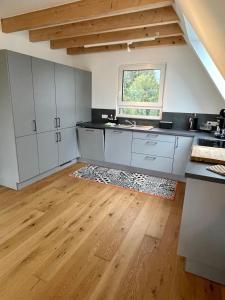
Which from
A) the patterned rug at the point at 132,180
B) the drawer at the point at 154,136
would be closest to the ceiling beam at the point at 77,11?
the drawer at the point at 154,136

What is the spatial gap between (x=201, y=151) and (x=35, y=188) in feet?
8.13

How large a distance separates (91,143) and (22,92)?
1619 millimetres

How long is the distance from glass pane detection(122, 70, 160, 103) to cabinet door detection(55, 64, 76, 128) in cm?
110

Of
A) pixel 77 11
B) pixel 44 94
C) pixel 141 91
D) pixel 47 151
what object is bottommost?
pixel 47 151

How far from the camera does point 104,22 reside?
258 centimetres

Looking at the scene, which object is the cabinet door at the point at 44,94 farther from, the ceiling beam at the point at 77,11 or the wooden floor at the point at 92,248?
the wooden floor at the point at 92,248

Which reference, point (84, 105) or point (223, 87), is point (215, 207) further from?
point (84, 105)

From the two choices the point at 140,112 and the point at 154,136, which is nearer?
the point at 154,136

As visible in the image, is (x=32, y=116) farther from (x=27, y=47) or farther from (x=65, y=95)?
(x=27, y=47)

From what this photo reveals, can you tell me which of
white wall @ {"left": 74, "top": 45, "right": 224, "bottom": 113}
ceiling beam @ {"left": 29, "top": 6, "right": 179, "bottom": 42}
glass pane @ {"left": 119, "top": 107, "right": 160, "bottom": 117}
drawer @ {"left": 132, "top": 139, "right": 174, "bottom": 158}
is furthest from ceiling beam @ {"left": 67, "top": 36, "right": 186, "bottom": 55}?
drawer @ {"left": 132, "top": 139, "right": 174, "bottom": 158}

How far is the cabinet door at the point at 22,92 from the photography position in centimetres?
266

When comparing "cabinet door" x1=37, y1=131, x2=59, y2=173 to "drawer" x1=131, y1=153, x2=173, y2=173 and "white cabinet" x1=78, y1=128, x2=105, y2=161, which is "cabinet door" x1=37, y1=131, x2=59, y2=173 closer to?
"white cabinet" x1=78, y1=128, x2=105, y2=161

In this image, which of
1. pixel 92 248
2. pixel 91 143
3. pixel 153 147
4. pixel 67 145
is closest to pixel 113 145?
pixel 91 143

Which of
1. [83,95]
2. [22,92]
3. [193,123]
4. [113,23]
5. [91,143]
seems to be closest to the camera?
[113,23]
